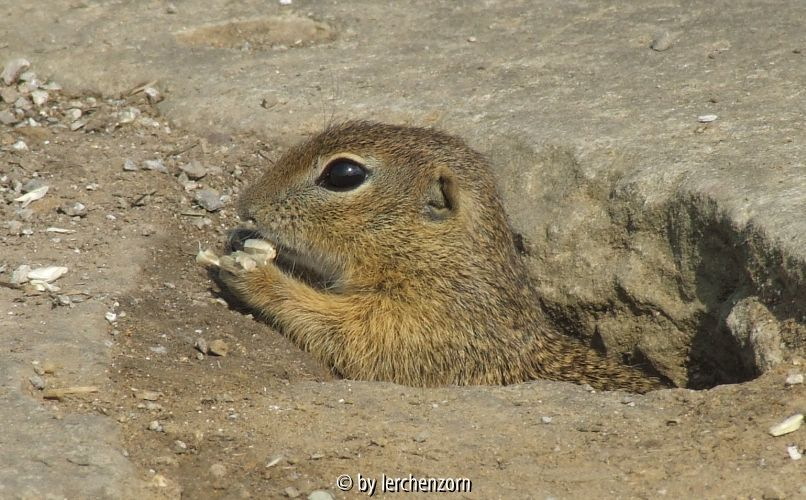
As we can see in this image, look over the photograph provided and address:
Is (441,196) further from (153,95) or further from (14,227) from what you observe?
(153,95)

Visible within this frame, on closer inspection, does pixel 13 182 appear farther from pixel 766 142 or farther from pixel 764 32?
pixel 764 32

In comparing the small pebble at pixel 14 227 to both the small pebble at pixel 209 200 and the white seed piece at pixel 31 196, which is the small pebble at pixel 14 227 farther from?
the small pebble at pixel 209 200

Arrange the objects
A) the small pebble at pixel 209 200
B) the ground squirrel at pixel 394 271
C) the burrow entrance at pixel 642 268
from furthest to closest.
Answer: the small pebble at pixel 209 200 < the ground squirrel at pixel 394 271 < the burrow entrance at pixel 642 268

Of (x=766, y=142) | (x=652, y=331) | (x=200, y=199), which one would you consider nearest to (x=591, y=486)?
(x=652, y=331)

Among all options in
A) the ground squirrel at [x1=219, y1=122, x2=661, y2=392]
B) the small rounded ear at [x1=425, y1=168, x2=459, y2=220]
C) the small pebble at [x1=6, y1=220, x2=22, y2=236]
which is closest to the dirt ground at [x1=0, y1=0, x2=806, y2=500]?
the small pebble at [x1=6, y1=220, x2=22, y2=236]

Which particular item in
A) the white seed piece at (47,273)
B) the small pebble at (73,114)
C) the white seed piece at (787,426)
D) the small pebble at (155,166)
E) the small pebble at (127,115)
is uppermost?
the white seed piece at (787,426)

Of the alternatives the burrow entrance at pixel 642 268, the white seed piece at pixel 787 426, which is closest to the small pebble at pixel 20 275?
the burrow entrance at pixel 642 268
